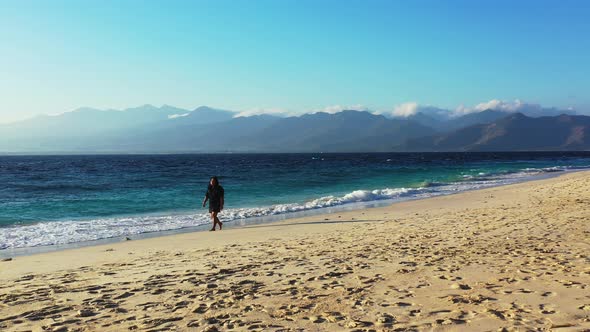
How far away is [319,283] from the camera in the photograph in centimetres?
685

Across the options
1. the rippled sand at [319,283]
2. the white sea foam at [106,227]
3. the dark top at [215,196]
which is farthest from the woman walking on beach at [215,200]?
the rippled sand at [319,283]

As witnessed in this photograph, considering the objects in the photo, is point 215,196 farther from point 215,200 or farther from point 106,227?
point 106,227

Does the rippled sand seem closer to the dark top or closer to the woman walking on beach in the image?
the woman walking on beach

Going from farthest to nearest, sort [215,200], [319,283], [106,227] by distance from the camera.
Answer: [106,227] → [215,200] → [319,283]

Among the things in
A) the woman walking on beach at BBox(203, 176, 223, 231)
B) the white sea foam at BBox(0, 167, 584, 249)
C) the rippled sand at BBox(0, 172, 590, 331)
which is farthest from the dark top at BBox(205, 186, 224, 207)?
the rippled sand at BBox(0, 172, 590, 331)

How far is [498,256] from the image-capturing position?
27.1 feet

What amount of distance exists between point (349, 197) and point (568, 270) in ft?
59.9

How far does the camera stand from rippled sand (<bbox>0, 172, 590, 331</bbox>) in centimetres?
522

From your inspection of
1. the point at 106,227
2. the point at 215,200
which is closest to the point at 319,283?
the point at 215,200

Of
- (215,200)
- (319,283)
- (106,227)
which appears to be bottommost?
(106,227)

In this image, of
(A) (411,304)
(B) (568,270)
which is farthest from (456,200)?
(A) (411,304)

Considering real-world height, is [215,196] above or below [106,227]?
above

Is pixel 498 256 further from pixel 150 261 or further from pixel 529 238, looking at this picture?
pixel 150 261

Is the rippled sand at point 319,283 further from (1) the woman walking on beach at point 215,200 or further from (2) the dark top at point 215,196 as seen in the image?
(2) the dark top at point 215,196
